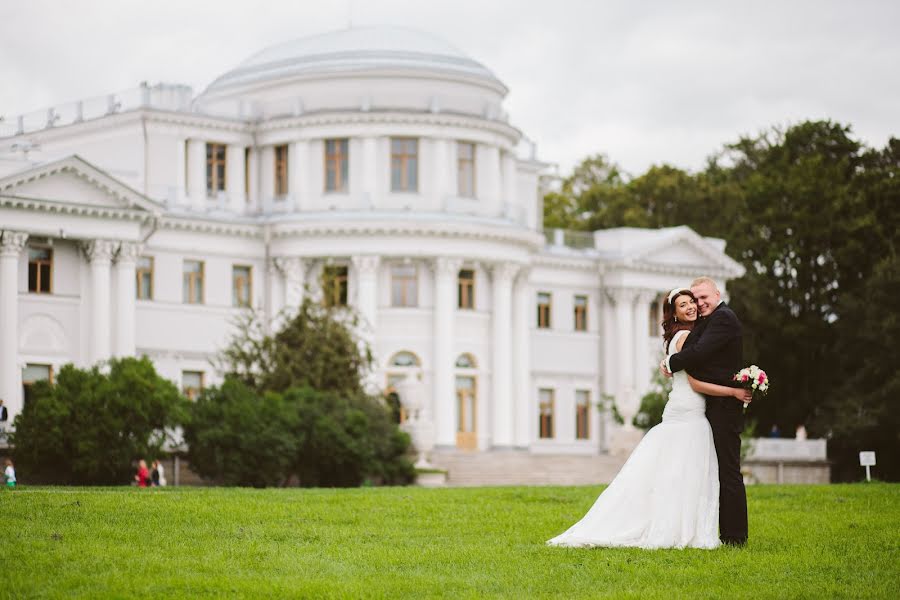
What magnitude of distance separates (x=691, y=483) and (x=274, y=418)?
32349 millimetres

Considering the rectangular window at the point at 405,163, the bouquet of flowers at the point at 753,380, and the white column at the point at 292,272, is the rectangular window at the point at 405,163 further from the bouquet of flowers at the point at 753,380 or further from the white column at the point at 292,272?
→ the bouquet of flowers at the point at 753,380

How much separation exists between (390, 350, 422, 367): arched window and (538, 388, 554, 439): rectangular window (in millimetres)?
8179

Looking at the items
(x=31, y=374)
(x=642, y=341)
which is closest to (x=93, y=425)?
(x=31, y=374)

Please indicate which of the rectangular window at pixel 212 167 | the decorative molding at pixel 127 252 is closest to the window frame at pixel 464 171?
the rectangular window at pixel 212 167

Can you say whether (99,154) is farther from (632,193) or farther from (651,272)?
(632,193)

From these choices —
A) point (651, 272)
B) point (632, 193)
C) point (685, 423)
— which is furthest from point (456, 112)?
point (685, 423)

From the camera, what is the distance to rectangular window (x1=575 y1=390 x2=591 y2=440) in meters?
73.5

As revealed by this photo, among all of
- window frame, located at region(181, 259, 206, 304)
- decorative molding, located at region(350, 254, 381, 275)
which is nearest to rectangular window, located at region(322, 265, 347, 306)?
decorative molding, located at region(350, 254, 381, 275)

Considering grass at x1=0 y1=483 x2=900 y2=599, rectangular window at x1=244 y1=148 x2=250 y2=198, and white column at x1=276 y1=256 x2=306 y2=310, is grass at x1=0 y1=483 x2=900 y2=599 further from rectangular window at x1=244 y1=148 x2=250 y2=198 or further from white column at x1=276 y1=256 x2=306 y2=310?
rectangular window at x1=244 y1=148 x2=250 y2=198

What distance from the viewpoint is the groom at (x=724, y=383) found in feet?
52.8

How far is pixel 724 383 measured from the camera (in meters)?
16.2

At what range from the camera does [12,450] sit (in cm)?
4538

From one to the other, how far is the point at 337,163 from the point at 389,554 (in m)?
51.4

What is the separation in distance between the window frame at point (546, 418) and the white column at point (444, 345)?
7.03m
